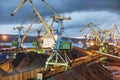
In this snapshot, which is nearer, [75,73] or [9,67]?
[75,73]

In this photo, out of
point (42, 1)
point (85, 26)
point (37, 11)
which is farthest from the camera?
point (85, 26)

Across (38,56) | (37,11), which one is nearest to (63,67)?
(38,56)

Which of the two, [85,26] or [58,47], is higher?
[85,26]

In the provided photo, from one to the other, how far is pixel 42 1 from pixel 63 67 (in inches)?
1049

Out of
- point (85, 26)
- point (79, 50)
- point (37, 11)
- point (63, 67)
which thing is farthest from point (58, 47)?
point (85, 26)

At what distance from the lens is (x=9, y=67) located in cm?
3441

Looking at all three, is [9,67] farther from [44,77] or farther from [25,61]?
[44,77]

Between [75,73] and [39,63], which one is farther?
[39,63]

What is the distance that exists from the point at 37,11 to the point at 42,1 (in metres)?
4.49

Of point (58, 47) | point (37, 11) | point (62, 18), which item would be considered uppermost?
point (37, 11)

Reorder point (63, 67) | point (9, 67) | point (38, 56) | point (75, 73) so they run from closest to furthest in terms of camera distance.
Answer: point (75, 73) → point (63, 67) → point (9, 67) → point (38, 56)

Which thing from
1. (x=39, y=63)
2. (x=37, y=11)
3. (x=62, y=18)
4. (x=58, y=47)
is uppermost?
(x=37, y=11)

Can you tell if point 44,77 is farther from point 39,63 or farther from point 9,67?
point 39,63

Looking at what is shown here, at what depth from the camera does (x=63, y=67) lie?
3138cm
